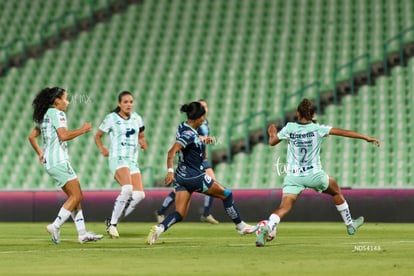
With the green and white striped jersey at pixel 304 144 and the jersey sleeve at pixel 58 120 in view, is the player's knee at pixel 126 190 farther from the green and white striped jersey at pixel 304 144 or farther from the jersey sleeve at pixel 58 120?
the green and white striped jersey at pixel 304 144

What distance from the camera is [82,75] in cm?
3209

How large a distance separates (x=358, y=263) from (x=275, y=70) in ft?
61.4

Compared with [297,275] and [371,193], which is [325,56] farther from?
[297,275]

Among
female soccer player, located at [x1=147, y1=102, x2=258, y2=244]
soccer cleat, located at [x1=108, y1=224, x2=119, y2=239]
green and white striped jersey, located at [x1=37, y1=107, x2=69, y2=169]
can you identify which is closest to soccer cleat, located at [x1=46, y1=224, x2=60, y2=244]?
green and white striped jersey, located at [x1=37, y1=107, x2=69, y2=169]

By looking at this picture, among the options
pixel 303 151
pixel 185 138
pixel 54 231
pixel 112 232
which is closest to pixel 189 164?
pixel 185 138

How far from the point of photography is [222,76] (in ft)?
102

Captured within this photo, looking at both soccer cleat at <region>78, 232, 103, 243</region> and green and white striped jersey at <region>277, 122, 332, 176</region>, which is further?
soccer cleat at <region>78, 232, 103, 243</region>

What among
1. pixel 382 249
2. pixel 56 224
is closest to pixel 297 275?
pixel 382 249

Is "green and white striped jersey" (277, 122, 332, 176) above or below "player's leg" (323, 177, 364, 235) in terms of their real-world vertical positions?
above

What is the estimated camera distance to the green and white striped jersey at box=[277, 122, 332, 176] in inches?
623

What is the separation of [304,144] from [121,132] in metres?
3.98

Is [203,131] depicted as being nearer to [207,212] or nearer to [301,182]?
[207,212]

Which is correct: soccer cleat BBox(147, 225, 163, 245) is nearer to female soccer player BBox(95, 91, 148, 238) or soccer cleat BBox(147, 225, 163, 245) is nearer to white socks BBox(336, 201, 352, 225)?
white socks BBox(336, 201, 352, 225)

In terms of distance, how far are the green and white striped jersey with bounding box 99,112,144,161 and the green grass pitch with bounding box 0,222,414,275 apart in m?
1.37
